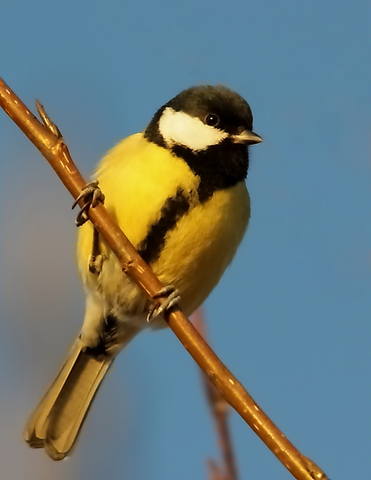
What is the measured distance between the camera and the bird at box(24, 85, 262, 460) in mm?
2613

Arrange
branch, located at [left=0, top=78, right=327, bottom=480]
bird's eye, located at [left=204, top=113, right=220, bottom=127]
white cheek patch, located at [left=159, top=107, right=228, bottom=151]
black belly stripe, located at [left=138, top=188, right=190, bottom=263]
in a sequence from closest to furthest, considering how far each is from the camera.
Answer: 1. branch, located at [left=0, top=78, right=327, bottom=480]
2. black belly stripe, located at [left=138, top=188, right=190, bottom=263]
3. white cheek patch, located at [left=159, top=107, right=228, bottom=151]
4. bird's eye, located at [left=204, top=113, right=220, bottom=127]

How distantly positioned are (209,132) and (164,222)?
0.48 meters

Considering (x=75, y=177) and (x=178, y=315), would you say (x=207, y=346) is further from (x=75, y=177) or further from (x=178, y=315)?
(x=75, y=177)

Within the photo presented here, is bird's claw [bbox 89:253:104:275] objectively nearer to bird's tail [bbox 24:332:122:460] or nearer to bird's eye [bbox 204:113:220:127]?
bird's tail [bbox 24:332:122:460]

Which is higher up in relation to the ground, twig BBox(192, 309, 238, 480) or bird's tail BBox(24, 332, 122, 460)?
twig BBox(192, 309, 238, 480)

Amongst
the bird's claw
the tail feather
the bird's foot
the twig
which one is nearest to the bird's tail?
the tail feather

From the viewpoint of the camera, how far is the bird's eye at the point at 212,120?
2969mm

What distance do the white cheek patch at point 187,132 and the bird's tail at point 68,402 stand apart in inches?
32.9

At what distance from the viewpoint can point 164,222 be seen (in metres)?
2.60

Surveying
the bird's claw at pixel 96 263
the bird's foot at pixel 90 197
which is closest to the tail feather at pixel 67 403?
the bird's claw at pixel 96 263

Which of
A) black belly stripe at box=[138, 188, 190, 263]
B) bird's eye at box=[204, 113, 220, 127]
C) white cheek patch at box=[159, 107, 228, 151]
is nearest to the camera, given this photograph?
black belly stripe at box=[138, 188, 190, 263]

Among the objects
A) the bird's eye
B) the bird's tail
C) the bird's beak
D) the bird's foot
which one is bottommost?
the bird's tail

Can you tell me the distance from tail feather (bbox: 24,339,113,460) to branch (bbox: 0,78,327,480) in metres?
0.96

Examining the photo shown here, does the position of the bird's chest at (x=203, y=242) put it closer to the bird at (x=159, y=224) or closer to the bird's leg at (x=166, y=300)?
the bird at (x=159, y=224)
